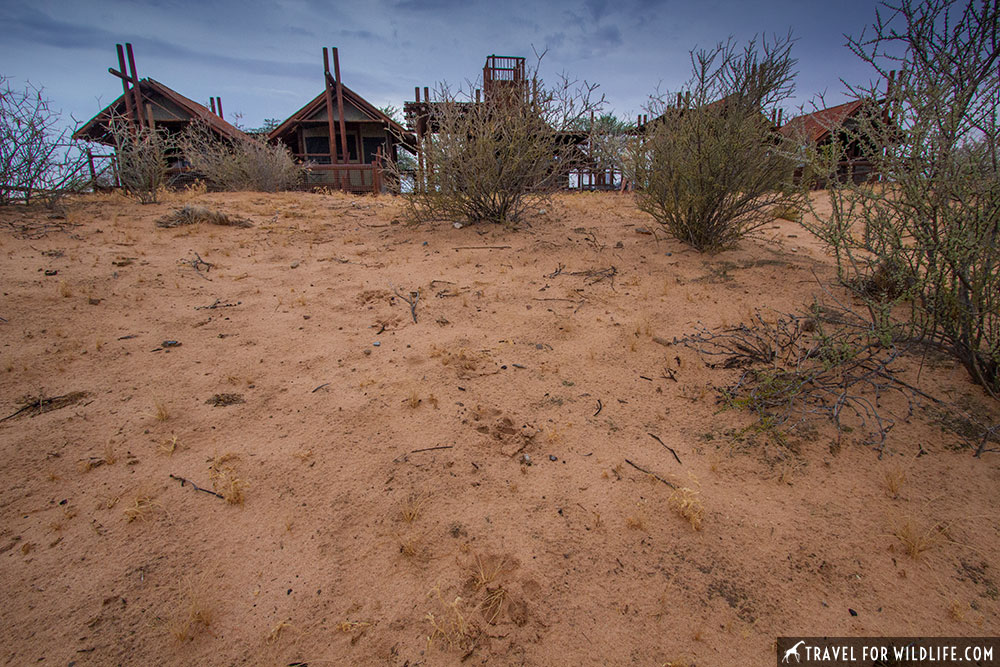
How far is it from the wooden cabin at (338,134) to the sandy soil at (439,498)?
11.8m

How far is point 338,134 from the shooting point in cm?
1944

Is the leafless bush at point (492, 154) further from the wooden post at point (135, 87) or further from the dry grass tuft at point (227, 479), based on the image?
the wooden post at point (135, 87)

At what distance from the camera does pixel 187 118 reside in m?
18.0

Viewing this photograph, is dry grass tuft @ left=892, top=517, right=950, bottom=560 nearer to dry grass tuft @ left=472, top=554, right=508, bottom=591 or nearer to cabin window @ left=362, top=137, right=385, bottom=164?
dry grass tuft @ left=472, top=554, right=508, bottom=591

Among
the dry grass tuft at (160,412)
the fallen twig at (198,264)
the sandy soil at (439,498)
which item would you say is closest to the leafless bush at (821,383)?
the sandy soil at (439,498)

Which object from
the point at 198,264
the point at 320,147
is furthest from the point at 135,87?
the point at 198,264

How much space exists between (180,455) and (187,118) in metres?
21.0

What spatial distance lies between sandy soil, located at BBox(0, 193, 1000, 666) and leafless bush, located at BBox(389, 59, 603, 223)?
2.87 m

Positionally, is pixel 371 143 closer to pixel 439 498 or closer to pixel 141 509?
pixel 141 509

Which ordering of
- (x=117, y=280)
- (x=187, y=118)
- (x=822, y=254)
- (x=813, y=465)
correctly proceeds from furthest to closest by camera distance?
(x=187, y=118) → (x=822, y=254) → (x=117, y=280) → (x=813, y=465)

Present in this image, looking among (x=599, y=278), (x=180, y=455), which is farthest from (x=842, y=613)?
(x=599, y=278)

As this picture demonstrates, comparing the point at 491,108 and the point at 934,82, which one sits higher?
the point at 491,108

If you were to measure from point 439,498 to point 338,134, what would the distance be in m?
20.7

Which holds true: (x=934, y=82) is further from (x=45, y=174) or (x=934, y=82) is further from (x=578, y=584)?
(x=45, y=174)
